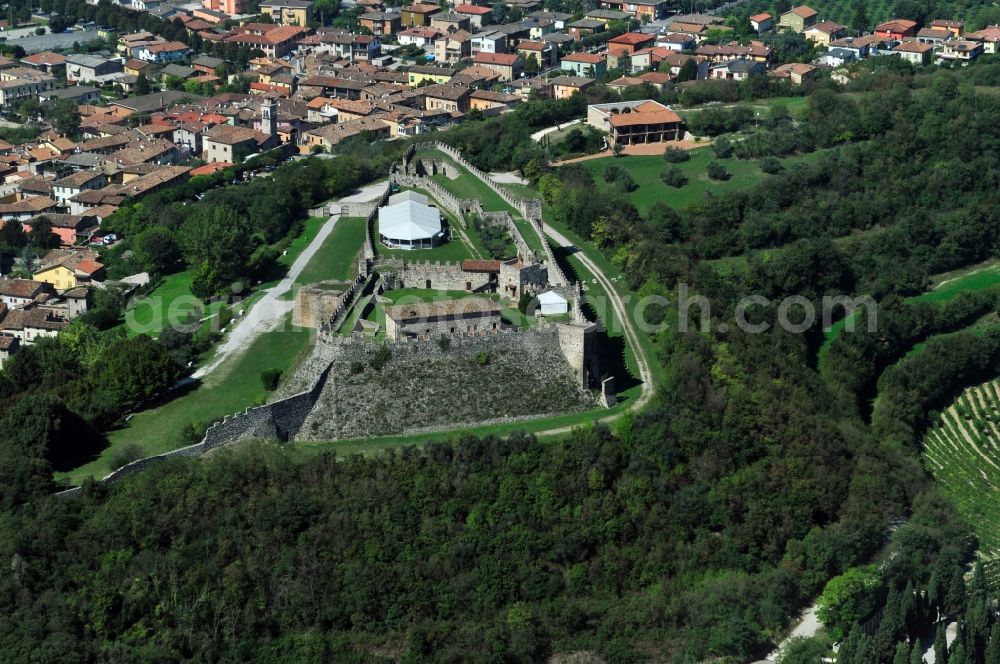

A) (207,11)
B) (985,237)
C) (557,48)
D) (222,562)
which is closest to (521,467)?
(222,562)

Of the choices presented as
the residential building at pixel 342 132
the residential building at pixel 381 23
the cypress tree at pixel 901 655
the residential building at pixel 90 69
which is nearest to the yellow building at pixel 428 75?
the residential building at pixel 342 132

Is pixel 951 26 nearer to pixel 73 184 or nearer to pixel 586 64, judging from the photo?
pixel 586 64

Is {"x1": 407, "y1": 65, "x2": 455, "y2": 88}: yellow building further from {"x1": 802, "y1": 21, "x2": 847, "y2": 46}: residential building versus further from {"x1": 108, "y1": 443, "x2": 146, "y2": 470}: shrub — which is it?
{"x1": 108, "y1": 443, "x2": 146, "y2": 470}: shrub

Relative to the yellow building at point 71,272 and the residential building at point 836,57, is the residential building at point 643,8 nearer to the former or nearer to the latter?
the residential building at point 836,57

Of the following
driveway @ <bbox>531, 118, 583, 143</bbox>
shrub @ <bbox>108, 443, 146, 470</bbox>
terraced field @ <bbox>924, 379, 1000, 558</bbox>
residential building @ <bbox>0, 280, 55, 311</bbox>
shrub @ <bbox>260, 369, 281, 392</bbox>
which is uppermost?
driveway @ <bbox>531, 118, 583, 143</bbox>

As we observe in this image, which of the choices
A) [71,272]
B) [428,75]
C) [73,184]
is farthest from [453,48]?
[71,272]

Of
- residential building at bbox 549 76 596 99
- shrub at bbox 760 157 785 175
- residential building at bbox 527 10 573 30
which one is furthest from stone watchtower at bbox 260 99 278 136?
residential building at bbox 527 10 573 30
